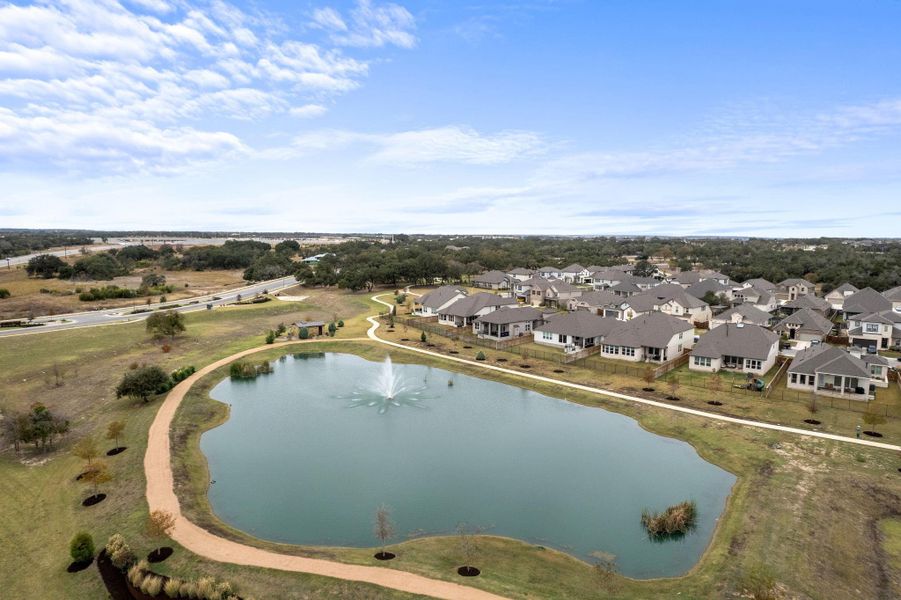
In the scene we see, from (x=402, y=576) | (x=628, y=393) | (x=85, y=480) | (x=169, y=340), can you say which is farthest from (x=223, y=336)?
(x=402, y=576)

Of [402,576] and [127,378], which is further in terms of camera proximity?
[127,378]

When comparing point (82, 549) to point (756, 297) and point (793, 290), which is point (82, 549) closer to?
point (756, 297)

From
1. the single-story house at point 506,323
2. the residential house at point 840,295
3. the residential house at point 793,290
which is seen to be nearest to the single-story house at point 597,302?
the single-story house at point 506,323

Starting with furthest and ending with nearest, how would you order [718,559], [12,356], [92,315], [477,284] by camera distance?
[477,284]
[92,315]
[12,356]
[718,559]

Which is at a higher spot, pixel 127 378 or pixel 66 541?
pixel 127 378

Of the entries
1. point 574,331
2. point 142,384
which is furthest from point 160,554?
point 574,331

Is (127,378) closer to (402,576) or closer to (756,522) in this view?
(402,576)

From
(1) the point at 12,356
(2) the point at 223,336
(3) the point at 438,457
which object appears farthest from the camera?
(2) the point at 223,336

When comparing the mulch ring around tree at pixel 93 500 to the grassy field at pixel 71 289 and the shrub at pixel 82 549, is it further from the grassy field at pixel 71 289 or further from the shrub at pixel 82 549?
the grassy field at pixel 71 289
